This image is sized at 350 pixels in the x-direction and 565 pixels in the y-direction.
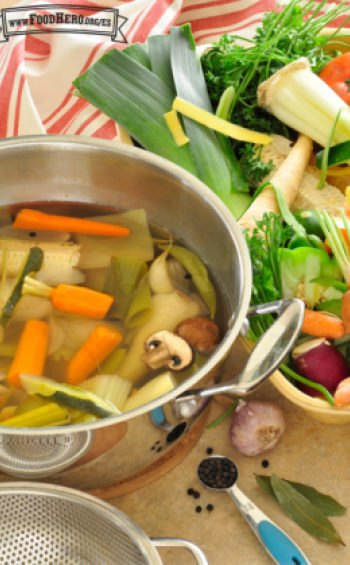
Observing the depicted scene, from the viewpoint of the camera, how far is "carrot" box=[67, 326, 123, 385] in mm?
943

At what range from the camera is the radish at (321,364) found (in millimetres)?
957

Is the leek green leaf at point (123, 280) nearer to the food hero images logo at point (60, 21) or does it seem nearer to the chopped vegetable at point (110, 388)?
the chopped vegetable at point (110, 388)

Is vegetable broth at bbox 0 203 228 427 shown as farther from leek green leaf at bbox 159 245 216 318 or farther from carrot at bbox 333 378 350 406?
carrot at bbox 333 378 350 406

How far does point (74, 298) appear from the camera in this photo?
106 cm

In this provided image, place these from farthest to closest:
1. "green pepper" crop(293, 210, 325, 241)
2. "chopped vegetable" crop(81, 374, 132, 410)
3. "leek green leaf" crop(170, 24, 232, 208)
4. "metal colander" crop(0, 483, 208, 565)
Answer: "leek green leaf" crop(170, 24, 232, 208)
"green pepper" crop(293, 210, 325, 241)
"chopped vegetable" crop(81, 374, 132, 410)
"metal colander" crop(0, 483, 208, 565)

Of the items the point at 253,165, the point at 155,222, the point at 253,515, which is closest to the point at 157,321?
the point at 155,222

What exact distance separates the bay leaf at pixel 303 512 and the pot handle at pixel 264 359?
0.28 m

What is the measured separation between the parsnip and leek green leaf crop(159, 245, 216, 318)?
Result: 0.10 ft

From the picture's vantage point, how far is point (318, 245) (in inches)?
42.3

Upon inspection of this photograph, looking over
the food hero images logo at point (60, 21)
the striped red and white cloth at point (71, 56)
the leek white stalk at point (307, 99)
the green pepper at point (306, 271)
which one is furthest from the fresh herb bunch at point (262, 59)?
the green pepper at point (306, 271)

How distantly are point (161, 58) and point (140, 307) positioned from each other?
0.71 metres

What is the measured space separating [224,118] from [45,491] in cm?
98

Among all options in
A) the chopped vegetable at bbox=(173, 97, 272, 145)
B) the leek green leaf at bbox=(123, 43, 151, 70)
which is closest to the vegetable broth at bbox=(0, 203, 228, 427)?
the chopped vegetable at bbox=(173, 97, 272, 145)

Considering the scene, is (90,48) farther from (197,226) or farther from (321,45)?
(197,226)
